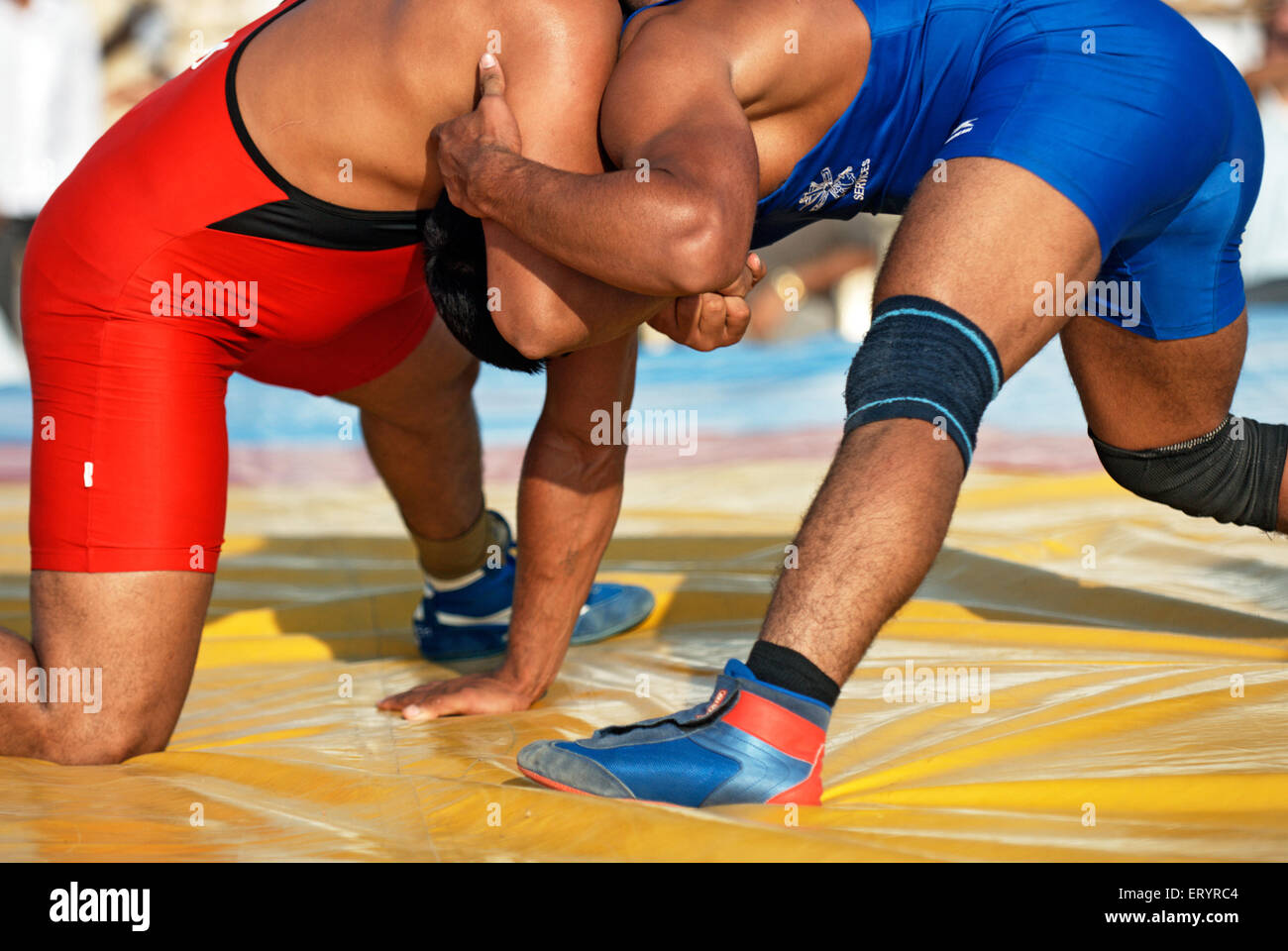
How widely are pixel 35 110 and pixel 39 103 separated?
5 centimetres

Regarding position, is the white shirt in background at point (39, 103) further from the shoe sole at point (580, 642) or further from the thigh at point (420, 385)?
the shoe sole at point (580, 642)

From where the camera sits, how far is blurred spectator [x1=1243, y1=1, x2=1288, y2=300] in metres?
6.79

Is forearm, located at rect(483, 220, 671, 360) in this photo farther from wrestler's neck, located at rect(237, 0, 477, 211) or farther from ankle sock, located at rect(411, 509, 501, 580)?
ankle sock, located at rect(411, 509, 501, 580)

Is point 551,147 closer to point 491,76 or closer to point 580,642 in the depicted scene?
point 491,76

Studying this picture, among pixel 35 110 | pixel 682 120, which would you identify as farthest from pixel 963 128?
pixel 35 110

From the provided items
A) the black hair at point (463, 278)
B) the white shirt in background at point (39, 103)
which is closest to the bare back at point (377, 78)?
the black hair at point (463, 278)

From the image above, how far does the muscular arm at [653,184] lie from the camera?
55.2 inches

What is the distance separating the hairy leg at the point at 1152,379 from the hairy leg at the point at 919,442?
0.49m

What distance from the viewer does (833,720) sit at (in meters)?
1.80

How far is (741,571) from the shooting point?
285cm

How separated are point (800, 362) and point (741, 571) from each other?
3987 mm

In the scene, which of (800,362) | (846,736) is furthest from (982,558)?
(800,362)

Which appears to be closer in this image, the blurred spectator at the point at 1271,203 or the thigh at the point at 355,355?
the thigh at the point at 355,355
